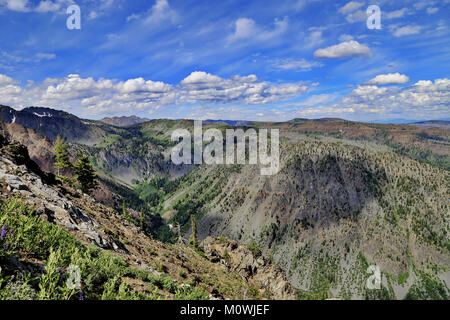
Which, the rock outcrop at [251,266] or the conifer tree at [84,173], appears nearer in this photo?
the conifer tree at [84,173]

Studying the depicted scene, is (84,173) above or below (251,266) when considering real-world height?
above

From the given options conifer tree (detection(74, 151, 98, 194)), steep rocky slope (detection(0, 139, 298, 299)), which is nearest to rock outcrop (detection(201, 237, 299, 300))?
steep rocky slope (detection(0, 139, 298, 299))

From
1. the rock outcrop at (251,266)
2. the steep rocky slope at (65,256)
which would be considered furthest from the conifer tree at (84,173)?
the rock outcrop at (251,266)

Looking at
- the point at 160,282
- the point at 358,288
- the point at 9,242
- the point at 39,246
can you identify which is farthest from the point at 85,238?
the point at 358,288

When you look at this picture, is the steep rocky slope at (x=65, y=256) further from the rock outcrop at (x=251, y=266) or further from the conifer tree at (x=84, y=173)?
the rock outcrop at (x=251, y=266)

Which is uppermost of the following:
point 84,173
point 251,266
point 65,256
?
point 65,256

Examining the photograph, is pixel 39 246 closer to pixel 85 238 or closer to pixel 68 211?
pixel 85 238

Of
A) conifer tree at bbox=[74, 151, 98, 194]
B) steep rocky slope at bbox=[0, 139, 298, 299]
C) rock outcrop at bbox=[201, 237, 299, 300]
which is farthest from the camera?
rock outcrop at bbox=[201, 237, 299, 300]

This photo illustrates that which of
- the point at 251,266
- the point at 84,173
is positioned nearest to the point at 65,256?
the point at 84,173

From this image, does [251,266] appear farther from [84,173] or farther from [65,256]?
[65,256]

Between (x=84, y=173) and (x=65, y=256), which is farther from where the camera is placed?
(x=84, y=173)

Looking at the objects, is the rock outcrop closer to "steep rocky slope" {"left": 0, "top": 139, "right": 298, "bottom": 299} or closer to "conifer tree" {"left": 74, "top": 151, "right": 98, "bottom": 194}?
"steep rocky slope" {"left": 0, "top": 139, "right": 298, "bottom": 299}
